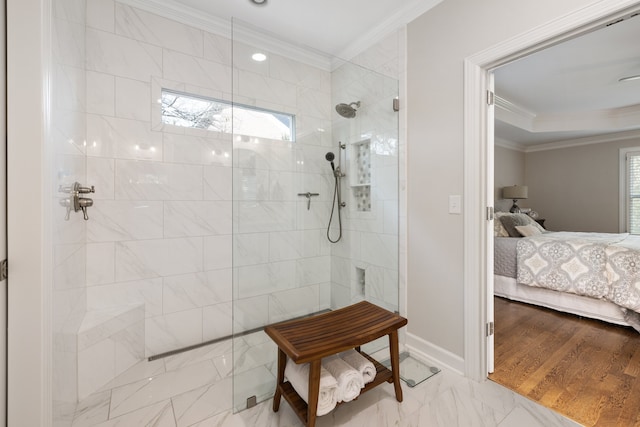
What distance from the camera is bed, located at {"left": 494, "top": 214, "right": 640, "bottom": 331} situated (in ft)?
8.84

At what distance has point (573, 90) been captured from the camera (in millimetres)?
3824

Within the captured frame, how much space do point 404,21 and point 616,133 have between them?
5.70 metres

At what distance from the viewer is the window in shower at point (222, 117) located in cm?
181

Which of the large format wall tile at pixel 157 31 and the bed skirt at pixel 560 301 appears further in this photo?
the bed skirt at pixel 560 301

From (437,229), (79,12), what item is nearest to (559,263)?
(437,229)

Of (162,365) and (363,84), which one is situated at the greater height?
(363,84)

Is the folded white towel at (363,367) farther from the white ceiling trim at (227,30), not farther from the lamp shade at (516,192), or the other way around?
the lamp shade at (516,192)

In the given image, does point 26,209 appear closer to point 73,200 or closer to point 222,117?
point 73,200

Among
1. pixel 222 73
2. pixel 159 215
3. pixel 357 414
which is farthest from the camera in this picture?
pixel 222 73

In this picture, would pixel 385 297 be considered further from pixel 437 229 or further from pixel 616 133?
pixel 616 133

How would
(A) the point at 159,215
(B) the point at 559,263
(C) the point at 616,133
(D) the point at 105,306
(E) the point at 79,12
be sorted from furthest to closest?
(C) the point at 616,133, (B) the point at 559,263, (A) the point at 159,215, (D) the point at 105,306, (E) the point at 79,12

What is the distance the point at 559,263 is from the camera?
3127mm

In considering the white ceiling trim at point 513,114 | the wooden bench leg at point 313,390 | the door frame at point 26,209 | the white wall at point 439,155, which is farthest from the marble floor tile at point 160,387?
the white ceiling trim at point 513,114

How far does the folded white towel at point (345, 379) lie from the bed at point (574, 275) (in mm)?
2873
